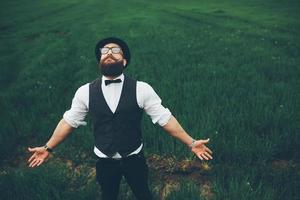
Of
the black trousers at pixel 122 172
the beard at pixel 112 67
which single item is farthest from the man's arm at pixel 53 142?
the beard at pixel 112 67

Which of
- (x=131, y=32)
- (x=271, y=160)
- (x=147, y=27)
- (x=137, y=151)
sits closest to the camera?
(x=137, y=151)

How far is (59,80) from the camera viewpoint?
871 centimetres

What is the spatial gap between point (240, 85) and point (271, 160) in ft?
8.85

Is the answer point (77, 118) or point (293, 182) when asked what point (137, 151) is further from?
point (293, 182)

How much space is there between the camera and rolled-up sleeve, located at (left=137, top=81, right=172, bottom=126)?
10.2 feet

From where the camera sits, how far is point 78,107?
3.23 meters

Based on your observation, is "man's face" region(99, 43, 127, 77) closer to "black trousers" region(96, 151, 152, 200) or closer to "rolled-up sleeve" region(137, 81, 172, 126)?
"rolled-up sleeve" region(137, 81, 172, 126)

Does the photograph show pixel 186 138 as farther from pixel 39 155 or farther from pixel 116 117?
pixel 39 155

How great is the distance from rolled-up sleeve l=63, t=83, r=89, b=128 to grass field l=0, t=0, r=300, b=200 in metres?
1.07

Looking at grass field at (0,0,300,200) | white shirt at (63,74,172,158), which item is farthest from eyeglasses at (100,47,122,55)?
grass field at (0,0,300,200)

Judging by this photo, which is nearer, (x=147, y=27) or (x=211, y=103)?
(x=211, y=103)

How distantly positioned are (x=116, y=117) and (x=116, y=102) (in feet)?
0.46

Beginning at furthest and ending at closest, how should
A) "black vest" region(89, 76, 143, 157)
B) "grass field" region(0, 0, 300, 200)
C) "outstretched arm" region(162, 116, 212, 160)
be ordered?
"grass field" region(0, 0, 300, 200) → "outstretched arm" region(162, 116, 212, 160) → "black vest" region(89, 76, 143, 157)

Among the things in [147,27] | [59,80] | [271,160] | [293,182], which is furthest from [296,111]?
[147,27]
